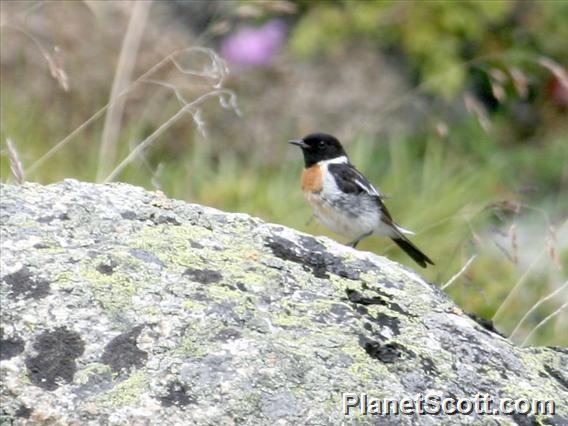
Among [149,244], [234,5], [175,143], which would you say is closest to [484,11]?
[234,5]

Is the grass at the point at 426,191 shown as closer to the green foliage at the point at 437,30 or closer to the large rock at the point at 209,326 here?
the green foliage at the point at 437,30

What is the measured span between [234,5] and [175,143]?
1.33 meters

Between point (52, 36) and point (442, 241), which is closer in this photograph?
point (442, 241)

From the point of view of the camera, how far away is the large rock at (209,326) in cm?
281

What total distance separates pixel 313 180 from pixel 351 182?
0.20 m

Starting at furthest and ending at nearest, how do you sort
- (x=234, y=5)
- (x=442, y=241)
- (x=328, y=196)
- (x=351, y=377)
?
(x=234, y=5)
(x=442, y=241)
(x=328, y=196)
(x=351, y=377)

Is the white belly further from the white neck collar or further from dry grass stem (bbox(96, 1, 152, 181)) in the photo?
dry grass stem (bbox(96, 1, 152, 181))

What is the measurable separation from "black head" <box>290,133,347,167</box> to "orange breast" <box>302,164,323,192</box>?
0.18 metres

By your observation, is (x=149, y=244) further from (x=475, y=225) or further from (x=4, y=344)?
(x=475, y=225)

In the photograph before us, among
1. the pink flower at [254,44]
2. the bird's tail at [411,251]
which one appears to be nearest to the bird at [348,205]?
the bird's tail at [411,251]

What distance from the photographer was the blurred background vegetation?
23.5 ft

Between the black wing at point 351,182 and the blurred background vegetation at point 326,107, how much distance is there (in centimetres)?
36

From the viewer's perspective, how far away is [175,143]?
29.0 ft

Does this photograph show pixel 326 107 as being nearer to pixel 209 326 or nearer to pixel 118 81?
pixel 118 81
